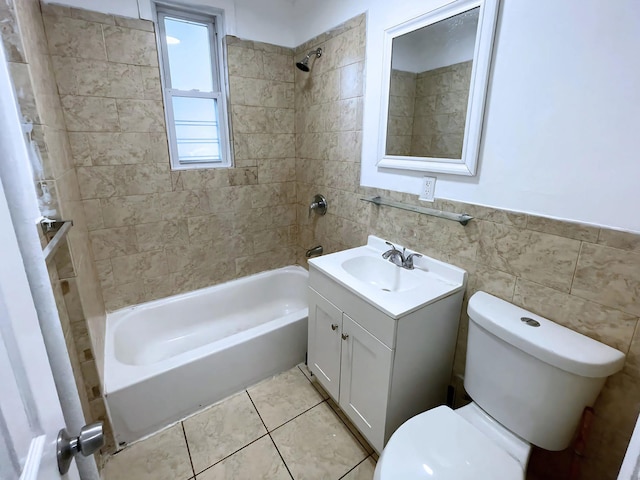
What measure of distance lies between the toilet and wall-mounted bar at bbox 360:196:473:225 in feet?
1.20

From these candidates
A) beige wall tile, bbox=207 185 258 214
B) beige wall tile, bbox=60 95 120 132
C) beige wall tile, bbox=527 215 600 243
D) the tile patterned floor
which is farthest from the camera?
beige wall tile, bbox=207 185 258 214

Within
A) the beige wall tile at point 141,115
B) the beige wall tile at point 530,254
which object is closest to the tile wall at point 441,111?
the beige wall tile at point 530,254

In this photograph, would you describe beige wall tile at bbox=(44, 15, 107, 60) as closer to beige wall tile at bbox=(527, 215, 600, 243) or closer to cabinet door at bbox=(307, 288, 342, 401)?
cabinet door at bbox=(307, 288, 342, 401)

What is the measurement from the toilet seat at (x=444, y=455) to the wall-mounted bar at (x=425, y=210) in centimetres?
79

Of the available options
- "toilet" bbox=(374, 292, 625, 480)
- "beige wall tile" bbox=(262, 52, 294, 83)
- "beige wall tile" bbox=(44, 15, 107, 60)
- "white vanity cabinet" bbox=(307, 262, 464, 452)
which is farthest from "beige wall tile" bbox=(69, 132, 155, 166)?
"toilet" bbox=(374, 292, 625, 480)

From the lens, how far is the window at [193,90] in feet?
6.52

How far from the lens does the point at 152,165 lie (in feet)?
6.47

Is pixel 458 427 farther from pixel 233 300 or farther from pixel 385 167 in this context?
pixel 233 300

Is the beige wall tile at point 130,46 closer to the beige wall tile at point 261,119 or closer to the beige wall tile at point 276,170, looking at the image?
the beige wall tile at point 261,119

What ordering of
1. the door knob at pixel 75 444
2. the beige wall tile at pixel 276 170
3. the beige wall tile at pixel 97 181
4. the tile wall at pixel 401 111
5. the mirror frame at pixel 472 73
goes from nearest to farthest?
the door knob at pixel 75 444 → the mirror frame at pixel 472 73 → the tile wall at pixel 401 111 → the beige wall tile at pixel 97 181 → the beige wall tile at pixel 276 170

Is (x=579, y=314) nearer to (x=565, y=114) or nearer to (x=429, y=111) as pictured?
(x=565, y=114)

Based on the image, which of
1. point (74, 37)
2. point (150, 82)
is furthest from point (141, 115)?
point (74, 37)

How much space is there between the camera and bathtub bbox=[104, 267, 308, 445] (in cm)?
155

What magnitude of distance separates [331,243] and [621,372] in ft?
5.14
